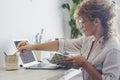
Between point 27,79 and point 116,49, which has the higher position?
point 116,49

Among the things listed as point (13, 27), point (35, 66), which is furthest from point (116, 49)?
point (13, 27)

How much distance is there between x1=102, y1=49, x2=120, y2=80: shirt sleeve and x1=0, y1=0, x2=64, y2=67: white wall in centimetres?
85

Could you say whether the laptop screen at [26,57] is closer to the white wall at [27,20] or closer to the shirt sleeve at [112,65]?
the white wall at [27,20]

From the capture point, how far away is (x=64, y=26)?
3271 millimetres

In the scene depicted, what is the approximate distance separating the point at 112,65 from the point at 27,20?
1119 millimetres

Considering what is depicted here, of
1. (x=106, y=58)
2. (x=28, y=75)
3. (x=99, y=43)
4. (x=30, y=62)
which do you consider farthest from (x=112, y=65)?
(x=30, y=62)

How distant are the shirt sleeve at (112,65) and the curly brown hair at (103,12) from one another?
0.39ft

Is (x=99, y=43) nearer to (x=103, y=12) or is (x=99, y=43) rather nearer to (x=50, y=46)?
(x=103, y=12)

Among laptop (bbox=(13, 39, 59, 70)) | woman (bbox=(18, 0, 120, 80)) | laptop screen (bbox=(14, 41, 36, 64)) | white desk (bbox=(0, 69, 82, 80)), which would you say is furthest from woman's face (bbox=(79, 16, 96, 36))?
laptop screen (bbox=(14, 41, 36, 64))

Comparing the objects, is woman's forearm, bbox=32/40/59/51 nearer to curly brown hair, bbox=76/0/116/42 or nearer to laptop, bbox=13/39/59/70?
laptop, bbox=13/39/59/70

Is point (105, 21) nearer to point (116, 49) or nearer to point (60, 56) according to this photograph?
point (116, 49)

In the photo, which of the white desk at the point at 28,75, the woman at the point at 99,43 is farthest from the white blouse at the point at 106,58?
the white desk at the point at 28,75

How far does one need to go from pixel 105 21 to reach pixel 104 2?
0.11 metres

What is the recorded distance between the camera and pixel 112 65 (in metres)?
A: 1.43
